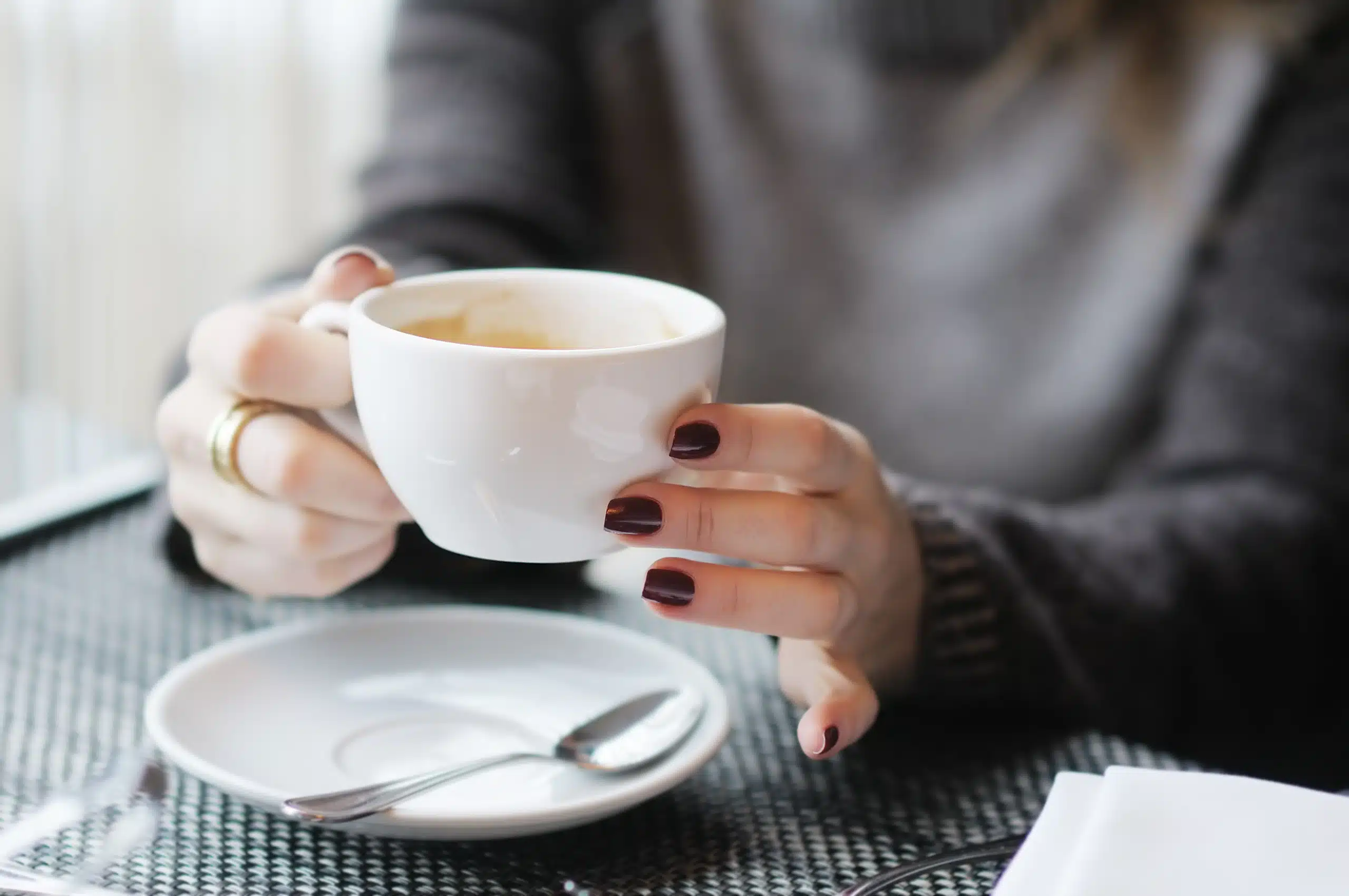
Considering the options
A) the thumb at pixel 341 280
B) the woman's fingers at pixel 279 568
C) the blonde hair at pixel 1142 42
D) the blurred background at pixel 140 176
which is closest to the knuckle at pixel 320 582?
the woman's fingers at pixel 279 568

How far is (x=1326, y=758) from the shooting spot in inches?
30.7

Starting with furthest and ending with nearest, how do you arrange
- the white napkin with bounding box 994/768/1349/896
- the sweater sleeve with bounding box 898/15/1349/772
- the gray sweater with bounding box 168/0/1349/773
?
the gray sweater with bounding box 168/0/1349/773 < the sweater sleeve with bounding box 898/15/1349/772 < the white napkin with bounding box 994/768/1349/896

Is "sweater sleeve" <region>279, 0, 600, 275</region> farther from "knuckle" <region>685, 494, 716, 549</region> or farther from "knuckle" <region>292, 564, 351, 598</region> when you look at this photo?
"knuckle" <region>685, 494, 716, 549</region>

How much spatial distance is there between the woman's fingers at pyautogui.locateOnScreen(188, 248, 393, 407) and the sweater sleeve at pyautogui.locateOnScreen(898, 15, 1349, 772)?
0.83ft

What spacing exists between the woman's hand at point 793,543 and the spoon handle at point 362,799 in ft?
0.31

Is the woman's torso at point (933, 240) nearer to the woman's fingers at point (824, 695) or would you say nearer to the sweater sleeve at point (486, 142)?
the sweater sleeve at point (486, 142)

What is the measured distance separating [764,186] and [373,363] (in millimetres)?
733

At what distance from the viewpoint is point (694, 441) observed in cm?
38

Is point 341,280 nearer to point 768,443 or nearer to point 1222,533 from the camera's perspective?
point 768,443

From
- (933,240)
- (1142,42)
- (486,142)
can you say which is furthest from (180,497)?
(1142,42)

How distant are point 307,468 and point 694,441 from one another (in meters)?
0.15

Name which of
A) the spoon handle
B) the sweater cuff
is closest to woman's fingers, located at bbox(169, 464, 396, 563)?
the spoon handle

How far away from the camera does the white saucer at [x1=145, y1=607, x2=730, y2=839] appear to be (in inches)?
15.1

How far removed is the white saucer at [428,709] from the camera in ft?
1.26
